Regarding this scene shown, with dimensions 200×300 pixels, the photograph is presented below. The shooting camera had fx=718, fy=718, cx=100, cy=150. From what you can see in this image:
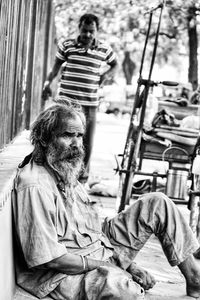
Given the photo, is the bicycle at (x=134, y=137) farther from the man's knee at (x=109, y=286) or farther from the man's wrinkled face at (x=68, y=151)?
the man's knee at (x=109, y=286)

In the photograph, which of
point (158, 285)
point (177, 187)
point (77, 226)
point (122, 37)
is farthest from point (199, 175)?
point (122, 37)

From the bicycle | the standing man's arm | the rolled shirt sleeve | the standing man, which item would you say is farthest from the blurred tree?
the rolled shirt sleeve

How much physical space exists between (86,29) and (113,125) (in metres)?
15.6

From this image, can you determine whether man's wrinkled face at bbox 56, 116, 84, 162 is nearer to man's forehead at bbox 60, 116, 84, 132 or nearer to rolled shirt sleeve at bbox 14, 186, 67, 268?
man's forehead at bbox 60, 116, 84, 132

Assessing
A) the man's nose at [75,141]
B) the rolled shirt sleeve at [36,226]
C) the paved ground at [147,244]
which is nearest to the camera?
the rolled shirt sleeve at [36,226]

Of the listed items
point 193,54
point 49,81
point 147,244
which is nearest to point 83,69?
point 49,81

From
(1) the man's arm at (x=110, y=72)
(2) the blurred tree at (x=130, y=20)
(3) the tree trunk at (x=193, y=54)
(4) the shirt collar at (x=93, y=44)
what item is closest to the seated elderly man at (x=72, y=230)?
Answer: (4) the shirt collar at (x=93, y=44)

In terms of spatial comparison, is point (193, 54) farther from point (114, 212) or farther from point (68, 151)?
point (68, 151)

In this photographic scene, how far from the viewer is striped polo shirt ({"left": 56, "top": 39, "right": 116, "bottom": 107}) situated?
7930 millimetres

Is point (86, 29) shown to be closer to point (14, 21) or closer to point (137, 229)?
point (14, 21)

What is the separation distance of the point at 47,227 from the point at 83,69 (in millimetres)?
4715

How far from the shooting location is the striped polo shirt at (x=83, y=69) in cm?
Result: 793

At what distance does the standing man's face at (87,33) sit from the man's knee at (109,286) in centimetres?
461

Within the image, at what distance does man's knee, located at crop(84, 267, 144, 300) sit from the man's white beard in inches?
19.7
